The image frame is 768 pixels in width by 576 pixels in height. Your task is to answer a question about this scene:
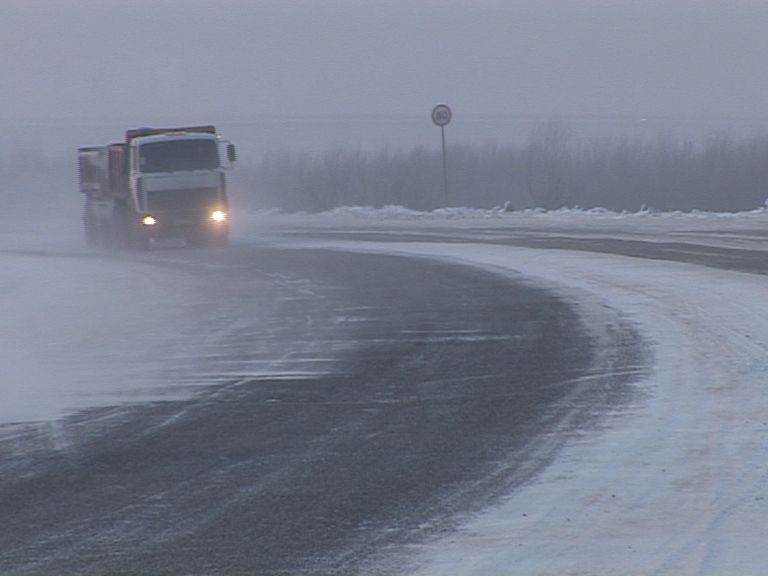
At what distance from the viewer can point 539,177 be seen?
59.8 metres

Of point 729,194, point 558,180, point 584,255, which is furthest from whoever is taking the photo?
point 558,180

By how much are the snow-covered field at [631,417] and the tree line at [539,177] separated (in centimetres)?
2609

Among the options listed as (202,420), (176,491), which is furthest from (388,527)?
(202,420)

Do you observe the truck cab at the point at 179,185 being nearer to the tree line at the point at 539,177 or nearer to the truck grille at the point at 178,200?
the truck grille at the point at 178,200

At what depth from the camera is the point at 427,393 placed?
37.3ft

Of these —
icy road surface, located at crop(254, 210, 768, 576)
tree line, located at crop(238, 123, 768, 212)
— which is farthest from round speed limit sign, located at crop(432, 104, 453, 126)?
icy road surface, located at crop(254, 210, 768, 576)

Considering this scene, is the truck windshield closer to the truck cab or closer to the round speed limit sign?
the truck cab

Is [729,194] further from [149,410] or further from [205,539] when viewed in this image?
[205,539]

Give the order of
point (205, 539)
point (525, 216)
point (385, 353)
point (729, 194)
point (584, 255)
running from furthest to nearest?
1. point (729, 194)
2. point (525, 216)
3. point (584, 255)
4. point (385, 353)
5. point (205, 539)

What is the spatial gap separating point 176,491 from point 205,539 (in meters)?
1.13

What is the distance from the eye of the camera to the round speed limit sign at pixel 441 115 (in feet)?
142

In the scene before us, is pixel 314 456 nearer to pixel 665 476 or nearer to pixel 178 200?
pixel 665 476

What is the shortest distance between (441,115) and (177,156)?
1146 centimetres

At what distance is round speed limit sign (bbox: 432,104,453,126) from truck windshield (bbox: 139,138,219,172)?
1075cm
